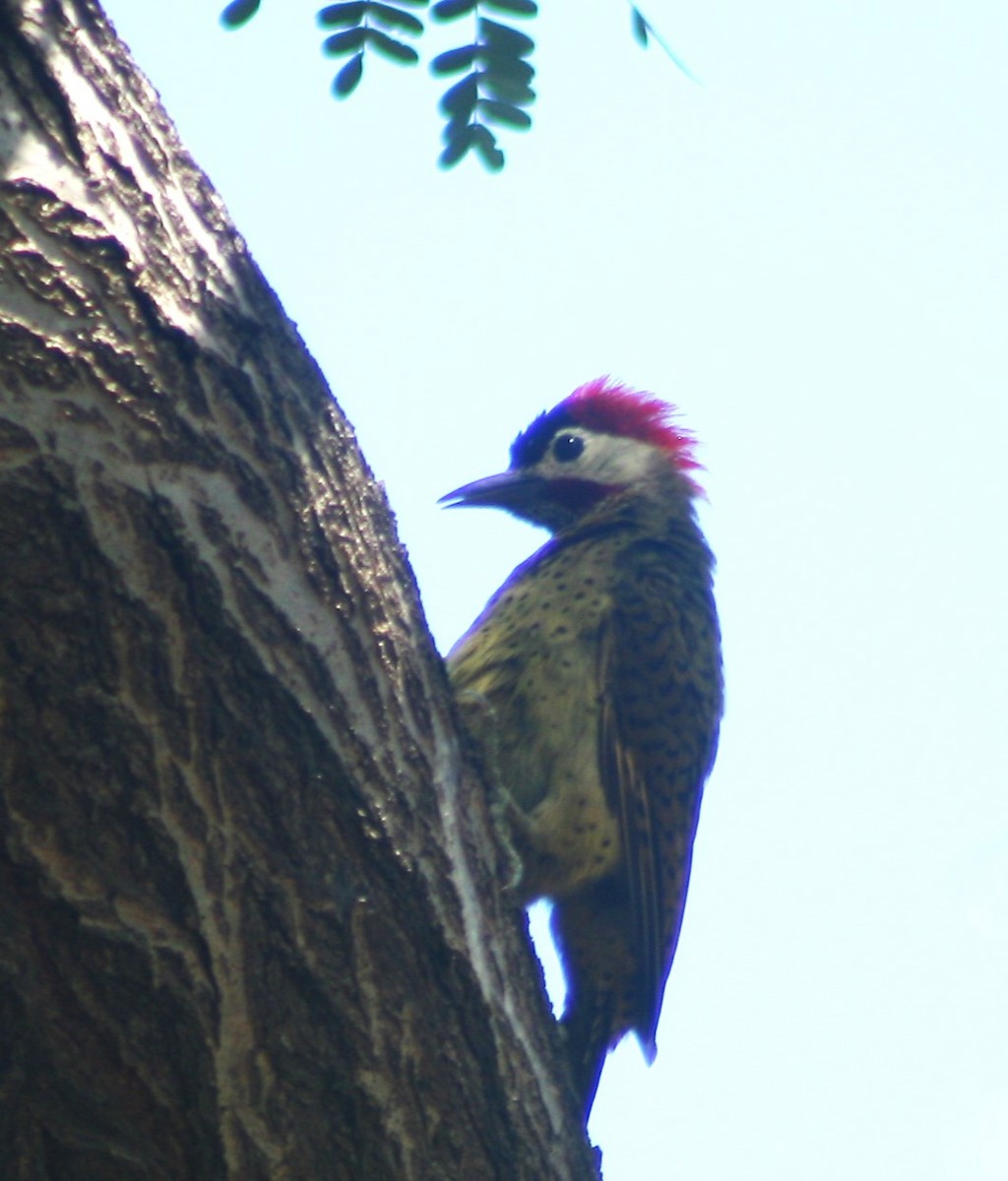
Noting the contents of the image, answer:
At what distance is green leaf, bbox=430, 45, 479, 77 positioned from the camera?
3891 millimetres

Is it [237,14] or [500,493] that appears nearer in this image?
[237,14]

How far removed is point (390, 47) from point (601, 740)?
7.72 ft

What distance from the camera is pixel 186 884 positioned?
2.59m

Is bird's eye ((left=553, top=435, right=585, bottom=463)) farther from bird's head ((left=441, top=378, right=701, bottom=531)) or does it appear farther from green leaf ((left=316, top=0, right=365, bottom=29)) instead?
green leaf ((left=316, top=0, right=365, bottom=29))

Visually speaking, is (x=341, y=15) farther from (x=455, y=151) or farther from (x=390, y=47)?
(x=455, y=151)

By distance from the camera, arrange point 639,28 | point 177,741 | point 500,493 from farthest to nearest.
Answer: point 500,493 → point 639,28 → point 177,741

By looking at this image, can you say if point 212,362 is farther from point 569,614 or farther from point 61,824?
point 569,614

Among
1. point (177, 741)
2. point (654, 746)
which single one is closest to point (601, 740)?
point (654, 746)

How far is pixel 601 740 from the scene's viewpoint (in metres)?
5.18

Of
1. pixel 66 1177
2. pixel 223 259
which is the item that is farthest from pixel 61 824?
pixel 223 259

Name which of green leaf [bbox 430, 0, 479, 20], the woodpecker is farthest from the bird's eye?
green leaf [bbox 430, 0, 479, 20]

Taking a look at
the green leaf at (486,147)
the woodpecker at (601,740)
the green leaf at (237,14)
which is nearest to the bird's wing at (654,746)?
the woodpecker at (601,740)

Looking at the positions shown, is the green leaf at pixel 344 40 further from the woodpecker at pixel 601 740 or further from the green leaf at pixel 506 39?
the woodpecker at pixel 601 740

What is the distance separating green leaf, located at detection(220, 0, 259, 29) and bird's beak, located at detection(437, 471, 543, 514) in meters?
3.30
